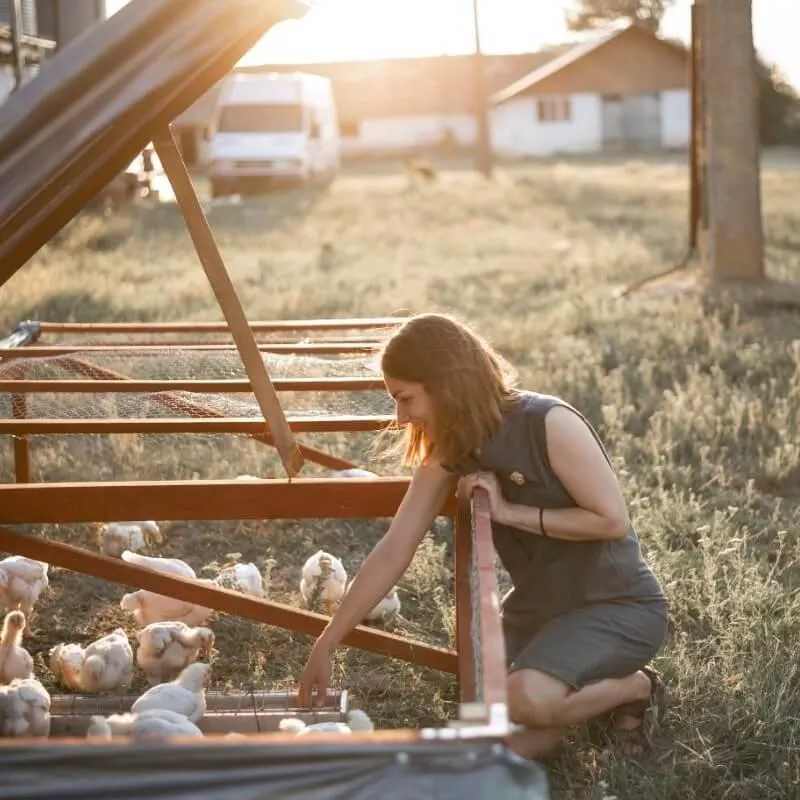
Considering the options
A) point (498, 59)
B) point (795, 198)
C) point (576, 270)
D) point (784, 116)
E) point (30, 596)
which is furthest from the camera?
point (498, 59)

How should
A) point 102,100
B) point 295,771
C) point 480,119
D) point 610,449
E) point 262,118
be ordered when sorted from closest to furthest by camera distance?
point 295,771
point 102,100
point 610,449
point 262,118
point 480,119

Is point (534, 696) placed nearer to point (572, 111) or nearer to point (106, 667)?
point (106, 667)

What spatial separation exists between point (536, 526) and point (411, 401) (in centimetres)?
43

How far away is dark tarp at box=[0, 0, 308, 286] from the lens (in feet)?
9.25

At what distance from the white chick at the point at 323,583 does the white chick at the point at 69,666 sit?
2.60ft

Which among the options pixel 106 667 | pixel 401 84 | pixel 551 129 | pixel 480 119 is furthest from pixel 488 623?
pixel 401 84

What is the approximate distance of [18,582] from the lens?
4.14 m

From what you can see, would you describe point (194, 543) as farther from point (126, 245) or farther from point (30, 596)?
point (126, 245)

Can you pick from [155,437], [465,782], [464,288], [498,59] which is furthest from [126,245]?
[498,59]

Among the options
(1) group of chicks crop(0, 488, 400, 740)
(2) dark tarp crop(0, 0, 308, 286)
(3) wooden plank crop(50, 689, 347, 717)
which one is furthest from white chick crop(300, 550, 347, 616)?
(2) dark tarp crop(0, 0, 308, 286)

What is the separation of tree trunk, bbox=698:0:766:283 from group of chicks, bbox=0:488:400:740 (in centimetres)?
694

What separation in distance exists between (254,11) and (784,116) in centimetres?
4693

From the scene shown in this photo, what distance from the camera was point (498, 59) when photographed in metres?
64.4

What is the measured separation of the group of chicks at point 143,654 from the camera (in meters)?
2.79
